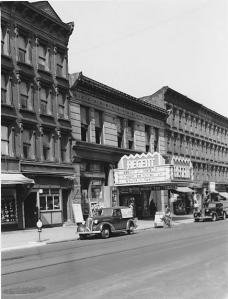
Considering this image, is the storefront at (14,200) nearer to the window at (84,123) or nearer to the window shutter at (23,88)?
the window shutter at (23,88)

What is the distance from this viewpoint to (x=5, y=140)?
2711cm

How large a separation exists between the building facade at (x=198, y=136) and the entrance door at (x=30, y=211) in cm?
2113

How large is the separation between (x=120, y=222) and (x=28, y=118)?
9.45 metres

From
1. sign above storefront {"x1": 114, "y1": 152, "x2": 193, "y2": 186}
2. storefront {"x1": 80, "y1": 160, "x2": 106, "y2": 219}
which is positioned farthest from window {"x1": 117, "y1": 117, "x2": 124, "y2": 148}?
storefront {"x1": 80, "y1": 160, "x2": 106, "y2": 219}

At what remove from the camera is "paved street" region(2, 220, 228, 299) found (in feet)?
28.5

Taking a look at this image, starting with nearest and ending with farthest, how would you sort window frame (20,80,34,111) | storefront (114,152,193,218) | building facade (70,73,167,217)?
window frame (20,80,34,111), building facade (70,73,167,217), storefront (114,152,193,218)

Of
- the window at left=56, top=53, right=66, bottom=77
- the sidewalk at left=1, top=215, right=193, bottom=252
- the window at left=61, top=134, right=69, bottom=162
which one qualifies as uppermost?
the window at left=56, top=53, right=66, bottom=77

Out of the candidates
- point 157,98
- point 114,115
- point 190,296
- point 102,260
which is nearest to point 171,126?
point 157,98

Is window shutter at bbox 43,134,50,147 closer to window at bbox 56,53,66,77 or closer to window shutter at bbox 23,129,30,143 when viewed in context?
window shutter at bbox 23,129,30,143

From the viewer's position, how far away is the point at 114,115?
126 feet

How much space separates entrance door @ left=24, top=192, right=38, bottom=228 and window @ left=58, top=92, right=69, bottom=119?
21.0ft

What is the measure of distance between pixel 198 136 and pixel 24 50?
31726 mm

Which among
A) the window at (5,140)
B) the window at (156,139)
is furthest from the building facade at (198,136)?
the window at (5,140)

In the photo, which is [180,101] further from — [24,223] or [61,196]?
[24,223]
